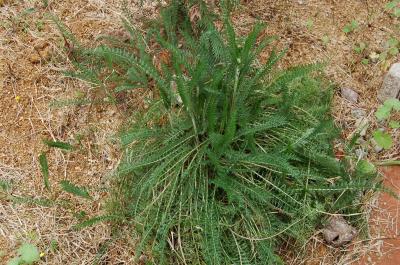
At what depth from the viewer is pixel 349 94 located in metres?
2.47

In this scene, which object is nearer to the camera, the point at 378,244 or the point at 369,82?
Result: the point at 378,244

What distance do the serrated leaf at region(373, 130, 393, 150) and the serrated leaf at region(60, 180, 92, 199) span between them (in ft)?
4.44

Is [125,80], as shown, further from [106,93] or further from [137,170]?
[137,170]

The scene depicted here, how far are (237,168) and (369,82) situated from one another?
1.04 m

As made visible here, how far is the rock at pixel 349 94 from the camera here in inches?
96.9

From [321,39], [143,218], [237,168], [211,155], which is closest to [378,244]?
[237,168]

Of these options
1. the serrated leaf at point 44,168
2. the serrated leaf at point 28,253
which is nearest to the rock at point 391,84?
the serrated leaf at point 44,168

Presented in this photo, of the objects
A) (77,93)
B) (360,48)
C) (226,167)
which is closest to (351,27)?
(360,48)

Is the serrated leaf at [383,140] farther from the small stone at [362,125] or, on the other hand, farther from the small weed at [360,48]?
the small weed at [360,48]

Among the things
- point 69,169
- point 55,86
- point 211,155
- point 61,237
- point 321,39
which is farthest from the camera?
point 321,39

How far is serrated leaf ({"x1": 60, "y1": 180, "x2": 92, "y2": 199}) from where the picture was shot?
1.90 m

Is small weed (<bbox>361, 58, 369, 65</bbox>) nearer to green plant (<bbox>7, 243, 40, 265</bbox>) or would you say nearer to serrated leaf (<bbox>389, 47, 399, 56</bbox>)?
serrated leaf (<bbox>389, 47, 399, 56</bbox>)

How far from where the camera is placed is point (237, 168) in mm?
1957

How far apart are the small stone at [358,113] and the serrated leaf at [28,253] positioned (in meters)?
1.66
